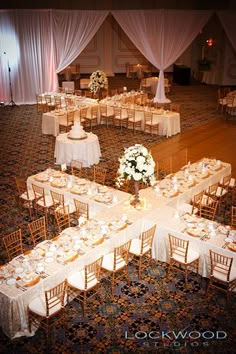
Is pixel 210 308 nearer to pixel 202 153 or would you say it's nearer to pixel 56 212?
pixel 56 212

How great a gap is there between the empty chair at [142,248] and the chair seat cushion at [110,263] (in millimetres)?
319

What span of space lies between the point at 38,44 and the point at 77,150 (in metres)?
7.89

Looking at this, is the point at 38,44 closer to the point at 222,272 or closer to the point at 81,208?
the point at 81,208

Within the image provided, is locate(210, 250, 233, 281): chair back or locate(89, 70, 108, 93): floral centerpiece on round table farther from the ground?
locate(89, 70, 108, 93): floral centerpiece on round table

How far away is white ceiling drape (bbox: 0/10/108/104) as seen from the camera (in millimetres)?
17031

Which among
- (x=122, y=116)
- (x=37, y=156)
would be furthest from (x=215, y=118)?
(x=37, y=156)

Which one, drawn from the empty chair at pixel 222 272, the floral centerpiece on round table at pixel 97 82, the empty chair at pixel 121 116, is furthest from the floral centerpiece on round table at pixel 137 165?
the floral centerpiece on round table at pixel 97 82

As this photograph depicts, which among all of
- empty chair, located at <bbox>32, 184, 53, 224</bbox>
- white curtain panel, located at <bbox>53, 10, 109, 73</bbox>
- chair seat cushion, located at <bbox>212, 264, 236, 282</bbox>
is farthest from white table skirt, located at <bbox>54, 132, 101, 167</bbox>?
white curtain panel, located at <bbox>53, 10, 109, 73</bbox>

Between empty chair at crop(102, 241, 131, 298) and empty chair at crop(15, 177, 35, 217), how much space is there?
2.47m

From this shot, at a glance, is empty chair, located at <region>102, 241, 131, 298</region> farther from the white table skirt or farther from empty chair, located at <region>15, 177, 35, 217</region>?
the white table skirt

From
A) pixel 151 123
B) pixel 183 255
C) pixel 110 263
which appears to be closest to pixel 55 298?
pixel 110 263

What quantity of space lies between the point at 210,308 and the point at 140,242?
155cm

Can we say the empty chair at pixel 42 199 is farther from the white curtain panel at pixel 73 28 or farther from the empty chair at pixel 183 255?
the white curtain panel at pixel 73 28

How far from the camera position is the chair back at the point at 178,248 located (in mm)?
7074
